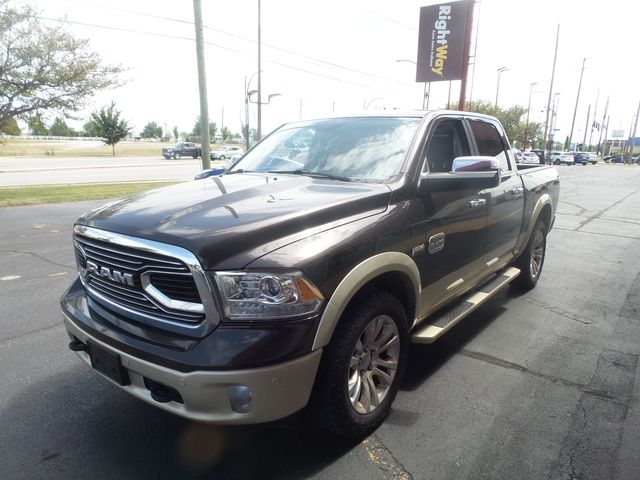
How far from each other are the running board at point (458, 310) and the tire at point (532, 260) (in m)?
0.59

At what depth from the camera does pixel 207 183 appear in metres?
3.26

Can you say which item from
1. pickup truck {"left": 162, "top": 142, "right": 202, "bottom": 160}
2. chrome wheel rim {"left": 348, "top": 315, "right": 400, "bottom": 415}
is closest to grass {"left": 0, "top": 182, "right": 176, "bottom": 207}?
chrome wheel rim {"left": 348, "top": 315, "right": 400, "bottom": 415}

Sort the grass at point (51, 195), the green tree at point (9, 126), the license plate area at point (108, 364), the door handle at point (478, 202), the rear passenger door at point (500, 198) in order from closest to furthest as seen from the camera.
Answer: the license plate area at point (108, 364), the door handle at point (478, 202), the rear passenger door at point (500, 198), the grass at point (51, 195), the green tree at point (9, 126)

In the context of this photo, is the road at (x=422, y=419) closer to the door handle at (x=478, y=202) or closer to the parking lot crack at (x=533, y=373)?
the parking lot crack at (x=533, y=373)

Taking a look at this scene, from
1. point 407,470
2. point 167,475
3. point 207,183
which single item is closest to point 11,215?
point 207,183

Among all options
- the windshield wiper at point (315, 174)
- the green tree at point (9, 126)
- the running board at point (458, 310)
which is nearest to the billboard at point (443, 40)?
the green tree at point (9, 126)

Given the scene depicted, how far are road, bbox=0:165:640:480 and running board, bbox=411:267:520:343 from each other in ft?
1.36

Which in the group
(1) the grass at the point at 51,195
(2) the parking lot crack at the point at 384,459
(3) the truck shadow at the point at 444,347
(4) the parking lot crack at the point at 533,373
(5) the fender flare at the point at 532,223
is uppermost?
(5) the fender flare at the point at 532,223

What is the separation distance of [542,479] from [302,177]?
7.52 ft

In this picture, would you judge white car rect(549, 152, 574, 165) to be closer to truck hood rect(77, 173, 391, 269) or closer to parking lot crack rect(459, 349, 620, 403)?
parking lot crack rect(459, 349, 620, 403)

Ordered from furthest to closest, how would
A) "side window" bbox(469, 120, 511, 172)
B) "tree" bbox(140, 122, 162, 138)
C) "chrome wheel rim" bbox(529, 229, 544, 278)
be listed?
1. "tree" bbox(140, 122, 162, 138)
2. "chrome wheel rim" bbox(529, 229, 544, 278)
3. "side window" bbox(469, 120, 511, 172)

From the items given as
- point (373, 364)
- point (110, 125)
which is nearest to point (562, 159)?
point (110, 125)

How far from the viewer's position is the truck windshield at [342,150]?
124 inches

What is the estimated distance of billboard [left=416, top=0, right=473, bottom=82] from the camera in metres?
23.5
